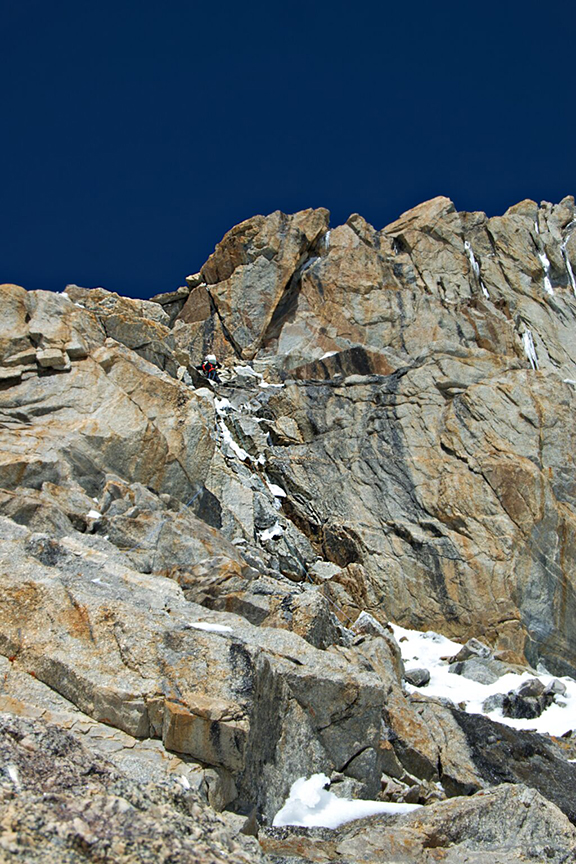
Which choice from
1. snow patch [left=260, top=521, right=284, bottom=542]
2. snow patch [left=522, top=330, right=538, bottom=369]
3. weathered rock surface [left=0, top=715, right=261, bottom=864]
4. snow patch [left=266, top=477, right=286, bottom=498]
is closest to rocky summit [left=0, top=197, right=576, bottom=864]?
weathered rock surface [left=0, top=715, right=261, bottom=864]

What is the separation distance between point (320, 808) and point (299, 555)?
1596 cm

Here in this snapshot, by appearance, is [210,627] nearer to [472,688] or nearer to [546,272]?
[472,688]

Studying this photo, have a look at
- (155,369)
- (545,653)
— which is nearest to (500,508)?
(545,653)

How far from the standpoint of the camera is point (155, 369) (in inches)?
945

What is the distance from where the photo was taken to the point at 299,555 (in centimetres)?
2570

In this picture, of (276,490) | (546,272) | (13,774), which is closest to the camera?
(13,774)

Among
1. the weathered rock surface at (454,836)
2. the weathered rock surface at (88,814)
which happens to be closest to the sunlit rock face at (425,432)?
the weathered rock surface at (454,836)

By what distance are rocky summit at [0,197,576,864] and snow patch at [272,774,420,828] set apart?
0.14 feet

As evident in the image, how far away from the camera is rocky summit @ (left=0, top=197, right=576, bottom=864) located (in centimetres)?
829

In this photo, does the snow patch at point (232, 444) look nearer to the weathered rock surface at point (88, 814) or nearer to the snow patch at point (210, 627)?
the snow patch at point (210, 627)

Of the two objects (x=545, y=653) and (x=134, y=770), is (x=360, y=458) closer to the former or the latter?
(x=545, y=653)

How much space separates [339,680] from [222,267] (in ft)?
131

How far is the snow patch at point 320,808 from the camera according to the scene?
933 cm

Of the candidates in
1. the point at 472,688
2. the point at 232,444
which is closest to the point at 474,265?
the point at 232,444
